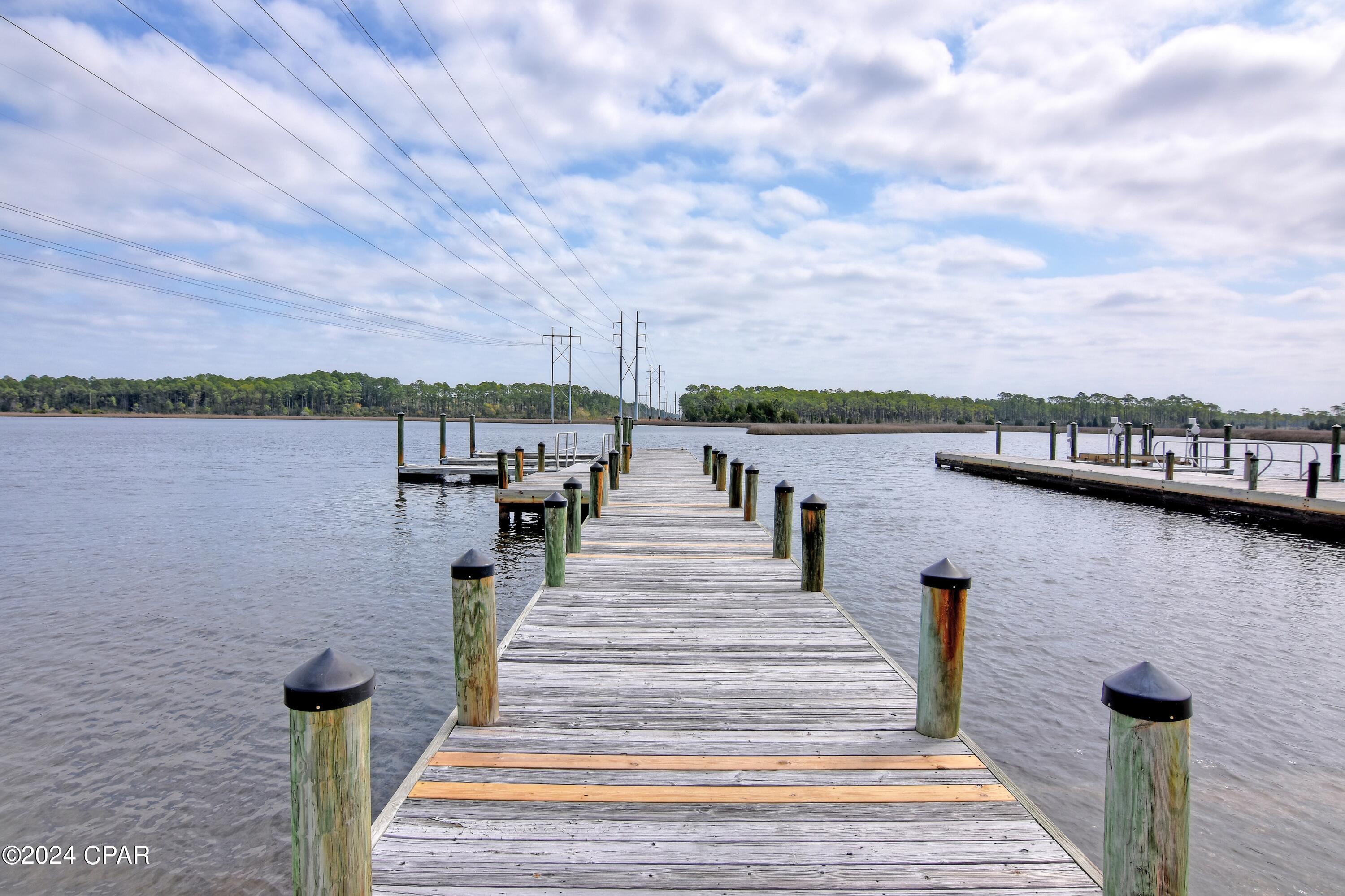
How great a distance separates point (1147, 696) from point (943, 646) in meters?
1.73

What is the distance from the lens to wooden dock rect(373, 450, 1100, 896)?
3.10 m

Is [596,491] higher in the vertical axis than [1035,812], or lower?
higher

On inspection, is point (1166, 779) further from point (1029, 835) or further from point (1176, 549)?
point (1176, 549)

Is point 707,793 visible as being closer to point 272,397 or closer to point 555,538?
point 555,538

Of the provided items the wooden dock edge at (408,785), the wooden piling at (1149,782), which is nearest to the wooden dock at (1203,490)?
the wooden piling at (1149,782)

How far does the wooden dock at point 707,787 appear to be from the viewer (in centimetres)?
310

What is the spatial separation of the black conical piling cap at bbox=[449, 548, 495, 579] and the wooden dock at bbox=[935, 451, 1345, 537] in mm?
21965

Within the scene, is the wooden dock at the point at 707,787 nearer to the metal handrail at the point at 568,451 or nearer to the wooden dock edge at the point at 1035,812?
the wooden dock edge at the point at 1035,812

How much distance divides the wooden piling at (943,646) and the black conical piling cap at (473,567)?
105 inches

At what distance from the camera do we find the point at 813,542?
7.96 meters

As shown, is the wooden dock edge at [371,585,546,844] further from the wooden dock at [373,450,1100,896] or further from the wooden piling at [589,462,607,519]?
the wooden piling at [589,462,607,519]

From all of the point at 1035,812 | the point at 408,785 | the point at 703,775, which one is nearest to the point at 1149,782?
the point at 1035,812

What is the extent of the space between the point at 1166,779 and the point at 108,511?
28.9 m

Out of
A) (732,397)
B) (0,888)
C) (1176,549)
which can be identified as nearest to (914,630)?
(0,888)
